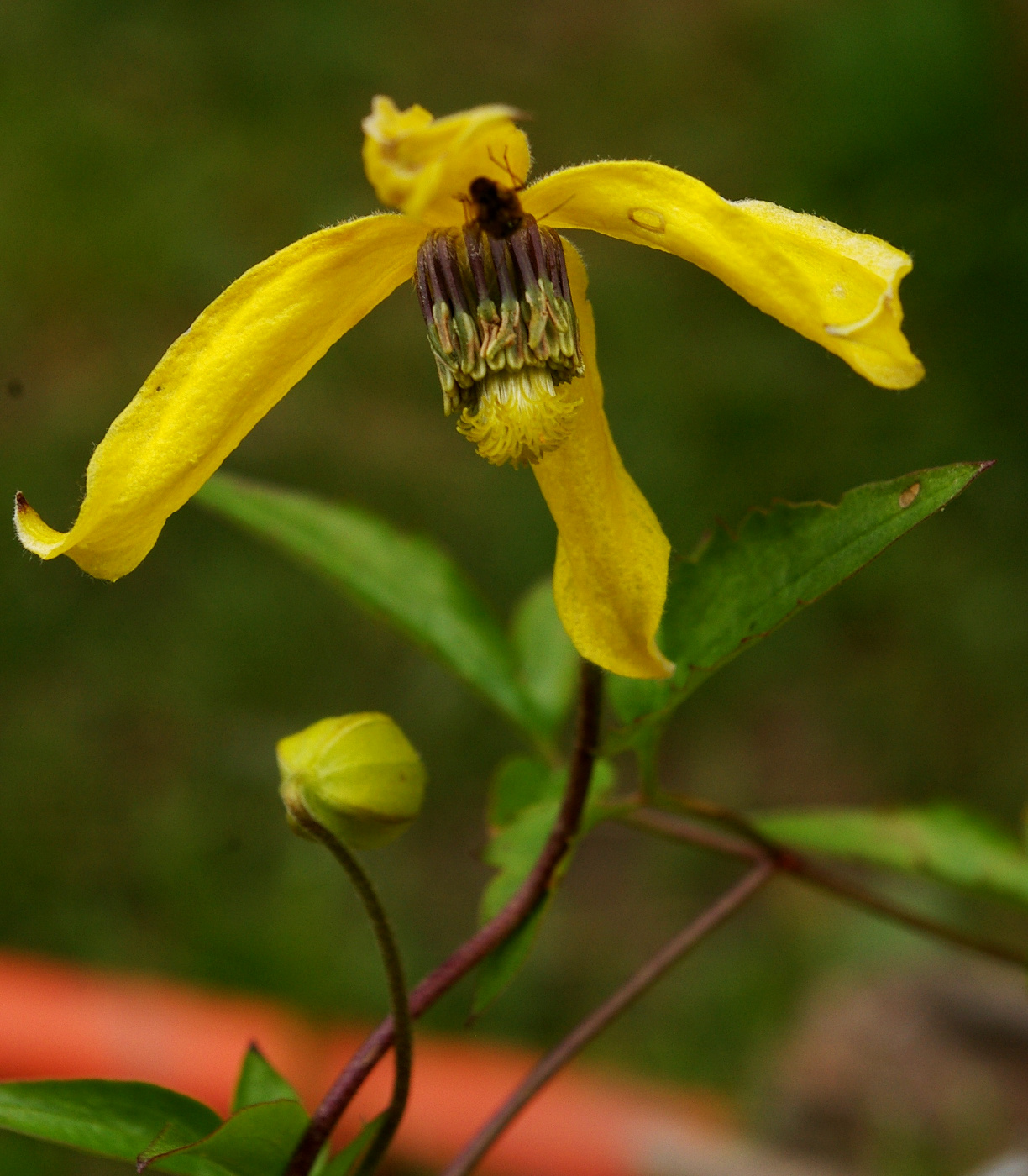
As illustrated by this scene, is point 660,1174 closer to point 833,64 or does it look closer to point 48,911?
point 48,911

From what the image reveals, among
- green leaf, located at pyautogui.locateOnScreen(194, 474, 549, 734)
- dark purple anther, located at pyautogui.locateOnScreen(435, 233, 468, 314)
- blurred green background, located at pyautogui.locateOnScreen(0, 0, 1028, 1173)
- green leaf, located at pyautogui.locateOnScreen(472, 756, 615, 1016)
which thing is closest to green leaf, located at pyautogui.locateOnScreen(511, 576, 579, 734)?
green leaf, located at pyautogui.locateOnScreen(194, 474, 549, 734)

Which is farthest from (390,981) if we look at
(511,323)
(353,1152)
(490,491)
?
(490,491)

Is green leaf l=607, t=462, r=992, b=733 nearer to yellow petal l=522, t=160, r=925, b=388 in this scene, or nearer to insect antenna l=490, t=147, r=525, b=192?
yellow petal l=522, t=160, r=925, b=388

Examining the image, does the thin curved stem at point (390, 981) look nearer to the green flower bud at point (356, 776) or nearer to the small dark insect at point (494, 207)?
the green flower bud at point (356, 776)

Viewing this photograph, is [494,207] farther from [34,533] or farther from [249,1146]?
[249,1146]

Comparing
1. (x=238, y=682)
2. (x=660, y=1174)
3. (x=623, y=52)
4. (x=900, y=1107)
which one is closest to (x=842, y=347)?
(x=660, y=1174)

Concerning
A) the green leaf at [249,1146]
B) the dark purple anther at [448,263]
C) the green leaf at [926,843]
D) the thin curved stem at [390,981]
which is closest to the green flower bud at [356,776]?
the thin curved stem at [390,981]
